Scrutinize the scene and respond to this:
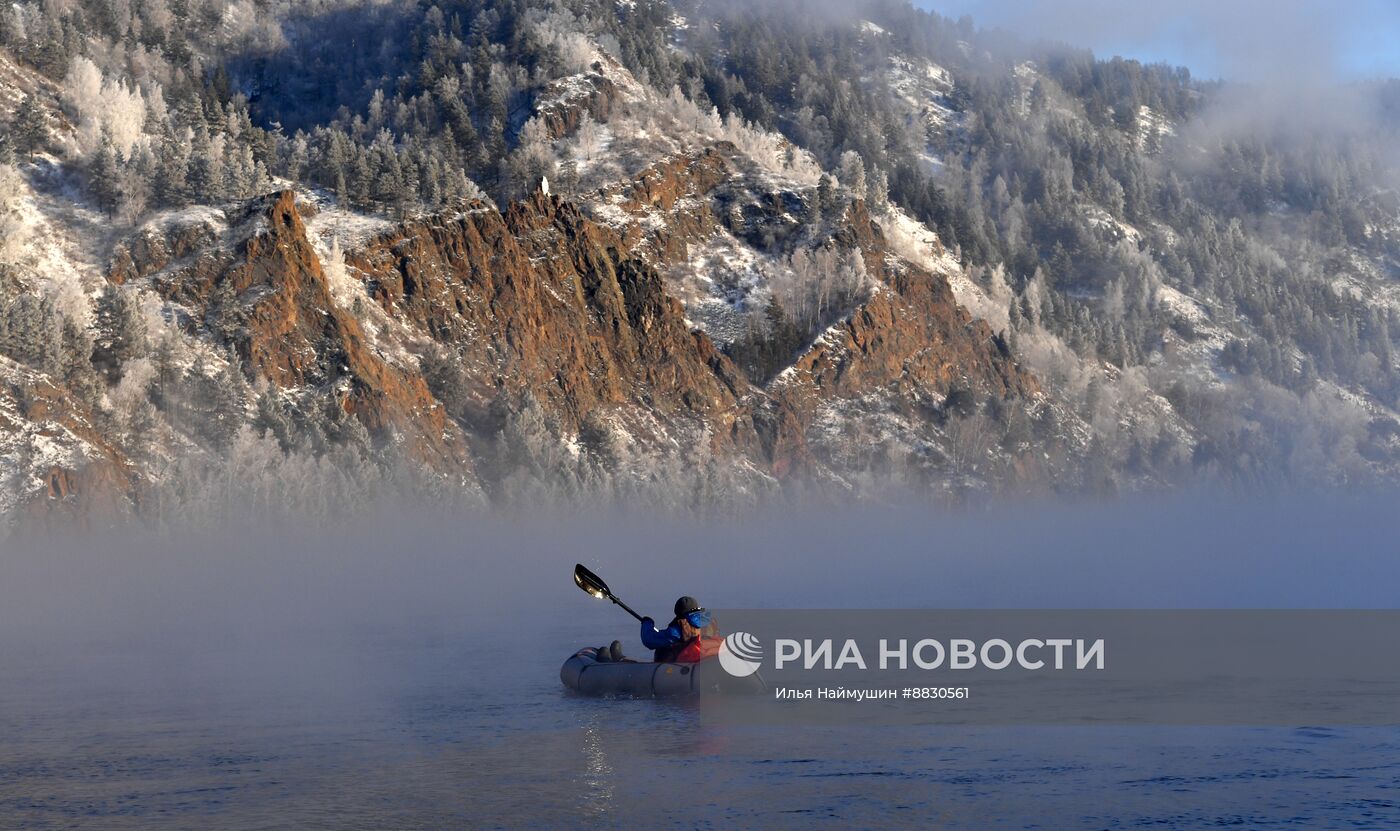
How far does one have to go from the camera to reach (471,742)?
42844mm

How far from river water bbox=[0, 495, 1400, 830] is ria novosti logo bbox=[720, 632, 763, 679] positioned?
193 centimetres

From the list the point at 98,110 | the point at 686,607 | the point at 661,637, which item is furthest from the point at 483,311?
the point at 686,607

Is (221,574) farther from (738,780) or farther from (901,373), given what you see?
(901,373)

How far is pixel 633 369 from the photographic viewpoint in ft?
488

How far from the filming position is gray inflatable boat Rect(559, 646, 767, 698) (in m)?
48.5

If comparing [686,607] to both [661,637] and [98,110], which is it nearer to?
[661,637]

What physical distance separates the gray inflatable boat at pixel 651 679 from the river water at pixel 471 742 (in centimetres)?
73

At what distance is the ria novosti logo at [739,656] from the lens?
4850 centimetres

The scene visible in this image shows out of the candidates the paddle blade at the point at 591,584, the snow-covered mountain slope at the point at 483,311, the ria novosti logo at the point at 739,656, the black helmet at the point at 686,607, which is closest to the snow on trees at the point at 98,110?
the snow-covered mountain slope at the point at 483,311

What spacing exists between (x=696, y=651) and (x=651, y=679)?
5.46 feet

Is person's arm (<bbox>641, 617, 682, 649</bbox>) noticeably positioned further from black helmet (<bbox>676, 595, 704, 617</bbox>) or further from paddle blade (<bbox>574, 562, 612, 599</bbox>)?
paddle blade (<bbox>574, 562, 612, 599</bbox>)

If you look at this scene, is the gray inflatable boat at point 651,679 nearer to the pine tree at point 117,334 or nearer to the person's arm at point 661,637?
the person's arm at point 661,637

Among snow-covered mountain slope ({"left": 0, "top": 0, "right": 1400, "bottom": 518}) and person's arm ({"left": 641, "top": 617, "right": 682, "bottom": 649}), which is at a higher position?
snow-covered mountain slope ({"left": 0, "top": 0, "right": 1400, "bottom": 518})

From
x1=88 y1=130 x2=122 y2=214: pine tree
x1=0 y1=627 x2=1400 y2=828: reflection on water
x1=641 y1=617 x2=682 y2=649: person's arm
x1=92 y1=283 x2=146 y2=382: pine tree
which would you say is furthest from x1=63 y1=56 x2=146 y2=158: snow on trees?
x1=641 y1=617 x2=682 y2=649: person's arm
